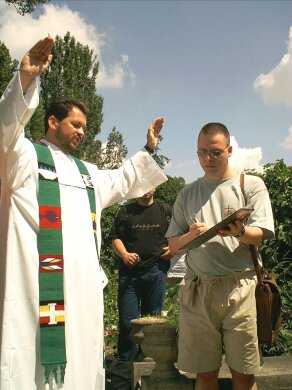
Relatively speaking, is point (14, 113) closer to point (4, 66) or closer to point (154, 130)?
point (154, 130)

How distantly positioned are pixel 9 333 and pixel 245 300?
1356mm

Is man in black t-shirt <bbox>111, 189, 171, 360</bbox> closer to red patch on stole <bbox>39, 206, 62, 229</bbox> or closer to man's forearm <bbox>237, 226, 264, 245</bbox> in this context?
red patch on stole <bbox>39, 206, 62, 229</bbox>

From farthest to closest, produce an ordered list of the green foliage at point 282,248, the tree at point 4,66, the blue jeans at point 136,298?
the tree at point 4,66 → the blue jeans at point 136,298 → the green foliage at point 282,248

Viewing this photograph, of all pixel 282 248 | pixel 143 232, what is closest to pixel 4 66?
pixel 143 232

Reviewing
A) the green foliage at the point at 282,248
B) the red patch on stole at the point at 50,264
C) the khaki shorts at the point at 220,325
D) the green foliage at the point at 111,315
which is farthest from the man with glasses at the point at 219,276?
the green foliage at the point at 111,315

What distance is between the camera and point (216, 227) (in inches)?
98.1

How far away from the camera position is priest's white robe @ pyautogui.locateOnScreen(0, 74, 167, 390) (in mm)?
2400

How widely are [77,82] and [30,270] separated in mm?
28652

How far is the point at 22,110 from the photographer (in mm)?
2377

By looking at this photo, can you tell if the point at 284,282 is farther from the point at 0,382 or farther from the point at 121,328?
the point at 0,382

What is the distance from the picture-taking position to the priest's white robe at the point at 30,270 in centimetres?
240

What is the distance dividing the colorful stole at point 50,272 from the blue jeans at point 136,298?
2240 millimetres

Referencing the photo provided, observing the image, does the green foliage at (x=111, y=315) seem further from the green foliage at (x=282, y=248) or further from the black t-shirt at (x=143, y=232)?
the green foliage at (x=282, y=248)

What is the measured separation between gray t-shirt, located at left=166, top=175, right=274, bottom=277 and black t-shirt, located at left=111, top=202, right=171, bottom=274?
1978 millimetres
